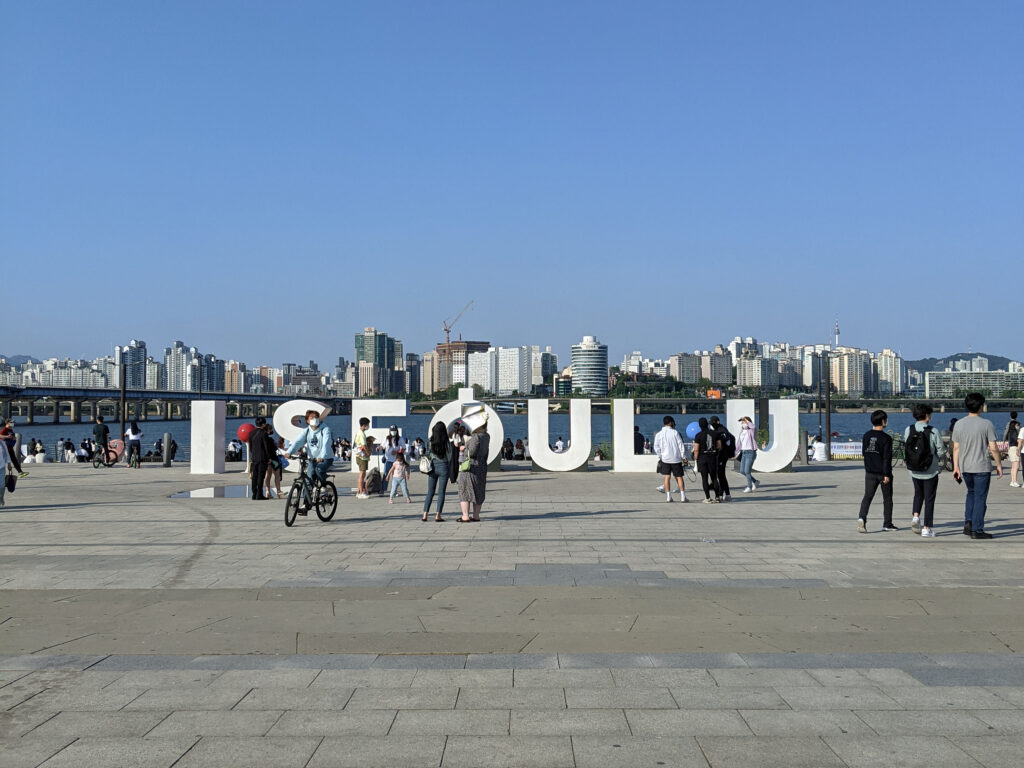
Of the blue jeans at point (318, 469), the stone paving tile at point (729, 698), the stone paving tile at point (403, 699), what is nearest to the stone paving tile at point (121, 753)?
the stone paving tile at point (403, 699)

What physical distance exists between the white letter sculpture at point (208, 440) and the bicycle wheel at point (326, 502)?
12.3m

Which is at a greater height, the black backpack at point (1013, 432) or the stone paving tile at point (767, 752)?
the black backpack at point (1013, 432)

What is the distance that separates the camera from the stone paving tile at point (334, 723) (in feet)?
15.6

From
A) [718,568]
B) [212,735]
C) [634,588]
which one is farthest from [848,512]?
[212,735]

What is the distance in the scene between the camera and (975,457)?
11.5 m

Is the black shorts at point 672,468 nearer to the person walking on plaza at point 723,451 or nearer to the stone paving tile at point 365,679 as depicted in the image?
the person walking on plaza at point 723,451

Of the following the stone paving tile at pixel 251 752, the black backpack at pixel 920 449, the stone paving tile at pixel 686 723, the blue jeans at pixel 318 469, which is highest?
the black backpack at pixel 920 449

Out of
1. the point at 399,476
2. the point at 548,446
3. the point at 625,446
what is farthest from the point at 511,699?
the point at 625,446

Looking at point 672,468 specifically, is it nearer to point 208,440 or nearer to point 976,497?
point 976,497

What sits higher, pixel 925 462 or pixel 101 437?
pixel 925 462

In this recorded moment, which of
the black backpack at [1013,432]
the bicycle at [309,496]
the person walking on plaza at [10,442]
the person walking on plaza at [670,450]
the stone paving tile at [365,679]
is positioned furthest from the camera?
the black backpack at [1013,432]

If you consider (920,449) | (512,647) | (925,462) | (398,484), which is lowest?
(512,647)

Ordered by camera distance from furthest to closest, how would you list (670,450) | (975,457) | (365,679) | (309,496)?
(670,450) → (309,496) → (975,457) → (365,679)

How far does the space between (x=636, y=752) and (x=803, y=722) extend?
3.40 ft
